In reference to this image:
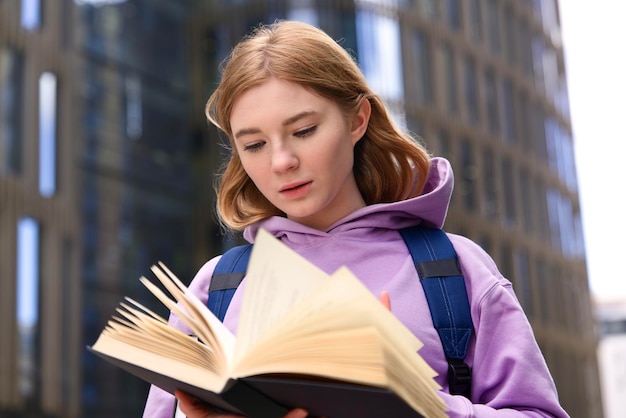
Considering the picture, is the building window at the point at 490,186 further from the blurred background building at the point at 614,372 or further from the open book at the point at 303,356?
the open book at the point at 303,356

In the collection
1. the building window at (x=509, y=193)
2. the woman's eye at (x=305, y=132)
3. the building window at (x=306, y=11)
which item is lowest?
the woman's eye at (x=305, y=132)

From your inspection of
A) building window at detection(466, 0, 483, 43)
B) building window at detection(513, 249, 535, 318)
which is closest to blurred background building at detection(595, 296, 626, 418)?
building window at detection(513, 249, 535, 318)

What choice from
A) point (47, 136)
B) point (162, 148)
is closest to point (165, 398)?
point (47, 136)

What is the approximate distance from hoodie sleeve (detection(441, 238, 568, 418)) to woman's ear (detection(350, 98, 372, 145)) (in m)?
0.37

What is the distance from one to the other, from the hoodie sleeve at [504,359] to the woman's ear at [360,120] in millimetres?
373

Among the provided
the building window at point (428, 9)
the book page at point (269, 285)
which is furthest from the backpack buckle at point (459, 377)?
the building window at point (428, 9)

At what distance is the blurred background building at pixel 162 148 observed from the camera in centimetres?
1460

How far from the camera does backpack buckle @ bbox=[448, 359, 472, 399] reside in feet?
5.45

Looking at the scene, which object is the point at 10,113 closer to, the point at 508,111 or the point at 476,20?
the point at 476,20

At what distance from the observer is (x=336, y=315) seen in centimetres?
133

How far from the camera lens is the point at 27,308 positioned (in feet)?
46.6

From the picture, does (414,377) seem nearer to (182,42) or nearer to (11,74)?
(11,74)

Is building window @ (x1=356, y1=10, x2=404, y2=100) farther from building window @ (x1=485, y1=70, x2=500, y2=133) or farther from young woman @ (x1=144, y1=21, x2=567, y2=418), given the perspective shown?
young woman @ (x1=144, y1=21, x2=567, y2=418)

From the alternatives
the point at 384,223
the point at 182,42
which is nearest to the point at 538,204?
the point at 182,42
